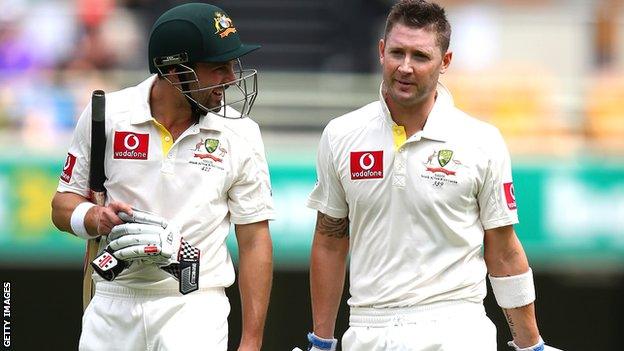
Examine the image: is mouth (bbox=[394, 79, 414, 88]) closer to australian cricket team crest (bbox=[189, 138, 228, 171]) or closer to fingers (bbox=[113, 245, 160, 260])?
australian cricket team crest (bbox=[189, 138, 228, 171])

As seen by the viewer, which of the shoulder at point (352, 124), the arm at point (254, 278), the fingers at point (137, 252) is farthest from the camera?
the shoulder at point (352, 124)

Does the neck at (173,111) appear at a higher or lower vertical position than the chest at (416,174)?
higher

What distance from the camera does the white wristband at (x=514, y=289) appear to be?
5211mm

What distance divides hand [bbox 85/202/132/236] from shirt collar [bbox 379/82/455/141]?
107 centimetres

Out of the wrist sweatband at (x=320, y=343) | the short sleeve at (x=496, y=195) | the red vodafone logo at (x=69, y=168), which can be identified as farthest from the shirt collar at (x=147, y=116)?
the short sleeve at (x=496, y=195)

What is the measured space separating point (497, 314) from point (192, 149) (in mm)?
6161

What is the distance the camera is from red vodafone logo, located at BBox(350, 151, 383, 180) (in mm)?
5172

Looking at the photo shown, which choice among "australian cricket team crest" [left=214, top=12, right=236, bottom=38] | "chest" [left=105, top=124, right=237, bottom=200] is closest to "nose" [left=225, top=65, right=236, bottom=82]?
"australian cricket team crest" [left=214, top=12, right=236, bottom=38]

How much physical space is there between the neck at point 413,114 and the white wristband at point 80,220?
1.23m

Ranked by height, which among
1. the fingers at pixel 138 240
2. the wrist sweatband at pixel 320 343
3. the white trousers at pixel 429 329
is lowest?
the wrist sweatband at pixel 320 343

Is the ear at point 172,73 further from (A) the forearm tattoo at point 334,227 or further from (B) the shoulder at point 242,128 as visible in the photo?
(A) the forearm tattoo at point 334,227

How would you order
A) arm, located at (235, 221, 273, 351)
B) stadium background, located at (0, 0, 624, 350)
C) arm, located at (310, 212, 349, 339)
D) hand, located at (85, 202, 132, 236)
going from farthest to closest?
stadium background, located at (0, 0, 624, 350) → arm, located at (310, 212, 349, 339) → arm, located at (235, 221, 273, 351) → hand, located at (85, 202, 132, 236)

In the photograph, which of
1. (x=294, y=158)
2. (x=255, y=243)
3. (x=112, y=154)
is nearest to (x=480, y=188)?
(x=255, y=243)

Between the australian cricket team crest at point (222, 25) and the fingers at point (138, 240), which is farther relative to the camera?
the australian cricket team crest at point (222, 25)
